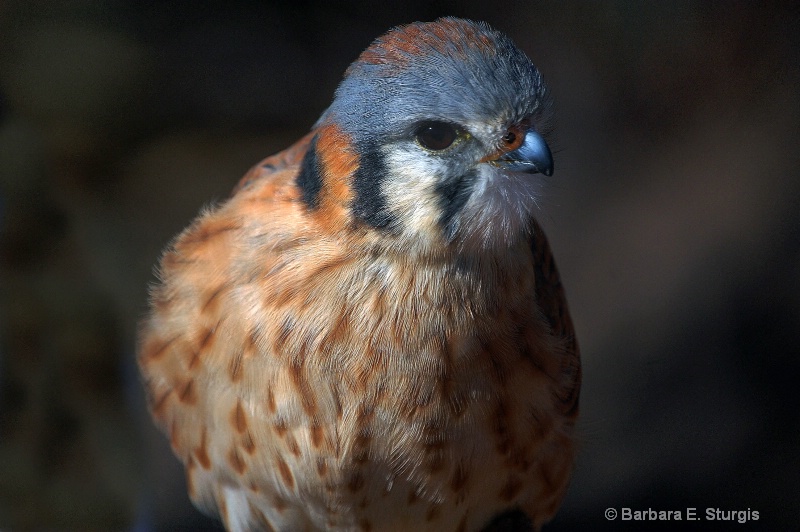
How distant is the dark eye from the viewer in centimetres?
131

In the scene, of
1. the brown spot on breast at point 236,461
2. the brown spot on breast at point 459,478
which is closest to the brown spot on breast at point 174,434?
the brown spot on breast at point 236,461

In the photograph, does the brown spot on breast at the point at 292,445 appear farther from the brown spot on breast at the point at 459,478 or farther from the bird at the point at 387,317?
the brown spot on breast at the point at 459,478

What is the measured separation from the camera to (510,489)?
179 cm

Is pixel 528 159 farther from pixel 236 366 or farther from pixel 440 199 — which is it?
pixel 236 366

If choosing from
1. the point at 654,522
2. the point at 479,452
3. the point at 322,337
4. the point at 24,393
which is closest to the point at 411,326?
the point at 322,337

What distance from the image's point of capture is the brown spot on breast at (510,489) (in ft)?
5.82

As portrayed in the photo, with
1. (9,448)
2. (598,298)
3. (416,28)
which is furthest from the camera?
(598,298)

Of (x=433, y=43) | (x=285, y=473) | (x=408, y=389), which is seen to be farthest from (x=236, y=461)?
(x=433, y=43)

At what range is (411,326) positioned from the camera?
5.05 feet

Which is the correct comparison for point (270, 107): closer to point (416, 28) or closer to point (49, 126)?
point (49, 126)

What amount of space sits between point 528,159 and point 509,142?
0.04m

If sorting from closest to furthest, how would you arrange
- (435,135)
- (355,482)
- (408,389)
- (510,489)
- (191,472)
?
(435,135) → (408,389) → (355,482) → (510,489) → (191,472)

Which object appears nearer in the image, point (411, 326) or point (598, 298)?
point (411, 326)

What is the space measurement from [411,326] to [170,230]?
149 cm
